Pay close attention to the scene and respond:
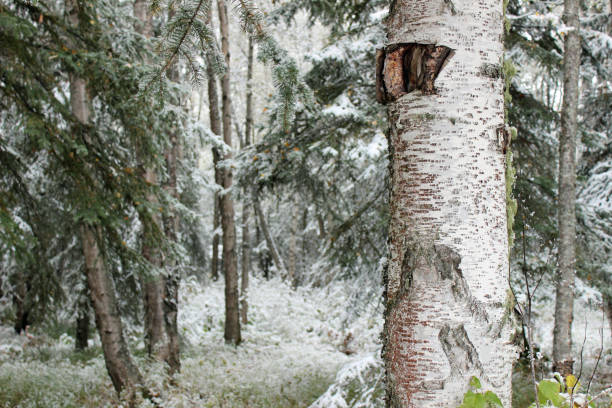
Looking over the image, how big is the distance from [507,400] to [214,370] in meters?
6.53

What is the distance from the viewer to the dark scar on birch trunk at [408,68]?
4.93 feet

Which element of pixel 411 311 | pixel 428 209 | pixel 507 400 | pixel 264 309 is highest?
pixel 428 209

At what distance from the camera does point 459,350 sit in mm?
1417

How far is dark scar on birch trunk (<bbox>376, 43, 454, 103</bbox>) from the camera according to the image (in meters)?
1.50

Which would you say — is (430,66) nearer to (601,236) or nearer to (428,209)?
(428,209)

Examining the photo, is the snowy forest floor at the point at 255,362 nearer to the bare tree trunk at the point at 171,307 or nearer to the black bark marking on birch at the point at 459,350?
the bare tree trunk at the point at 171,307

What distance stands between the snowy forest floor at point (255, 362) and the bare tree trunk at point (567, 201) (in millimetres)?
417

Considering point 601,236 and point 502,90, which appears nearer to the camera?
point 502,90

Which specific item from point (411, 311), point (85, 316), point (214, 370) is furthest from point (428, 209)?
point (85, 316)

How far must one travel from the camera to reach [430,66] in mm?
1511

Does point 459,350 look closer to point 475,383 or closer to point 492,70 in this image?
point 475,383

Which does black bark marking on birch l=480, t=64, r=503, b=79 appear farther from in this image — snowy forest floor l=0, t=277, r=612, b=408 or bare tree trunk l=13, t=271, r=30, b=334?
bare tree trunk l=13, t=271, r=30, b=334

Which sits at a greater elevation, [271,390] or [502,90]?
[502,90]

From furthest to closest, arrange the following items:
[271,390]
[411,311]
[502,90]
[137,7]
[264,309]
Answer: [264,309] < [137,7] < [271,390] < [502,90] < [411,311]
